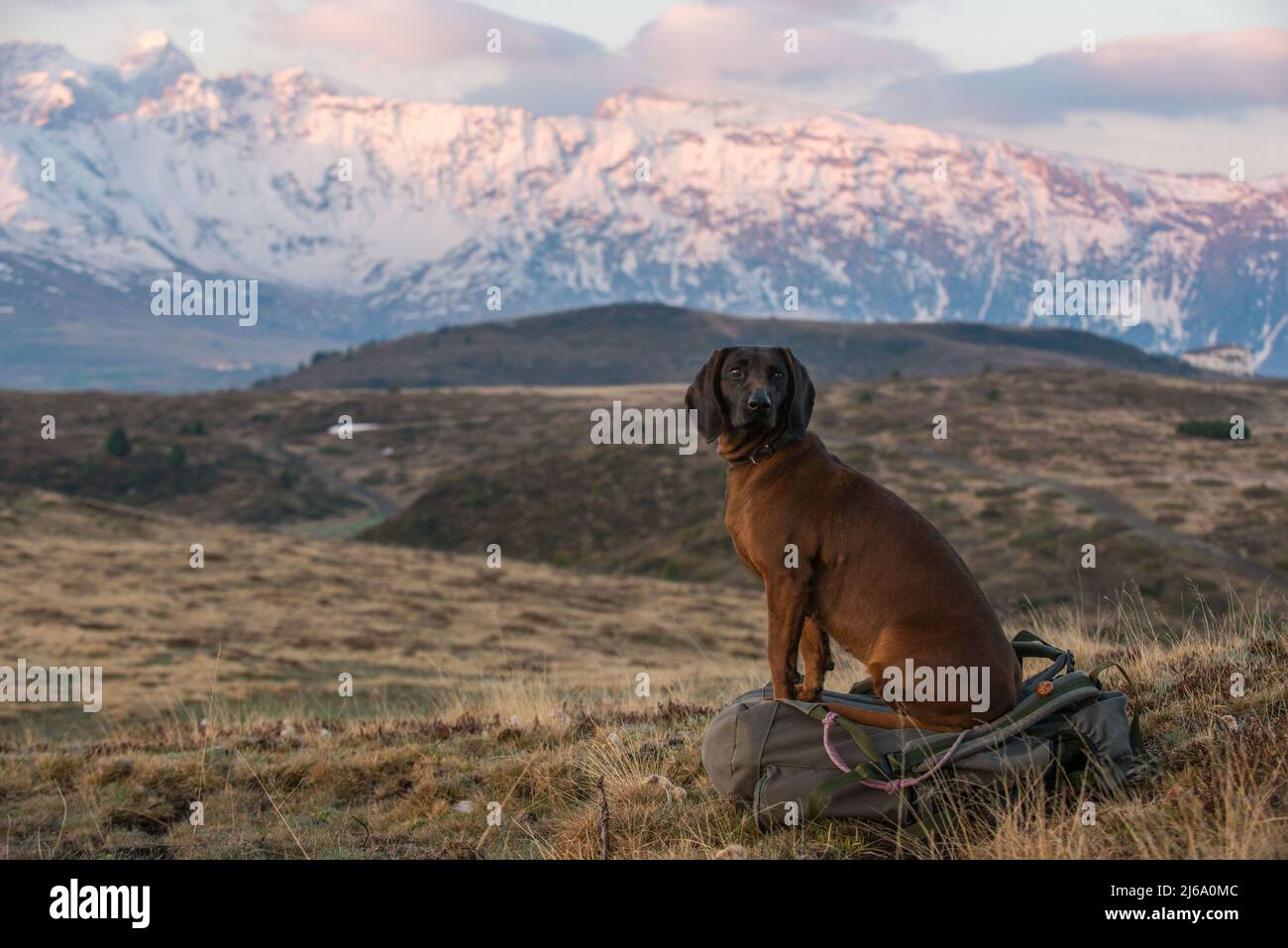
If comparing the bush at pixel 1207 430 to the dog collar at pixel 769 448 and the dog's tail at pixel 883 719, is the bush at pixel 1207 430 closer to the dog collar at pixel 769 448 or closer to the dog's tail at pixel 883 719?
the dog collar at pixel 769 448

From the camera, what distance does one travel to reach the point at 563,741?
29.3 ft

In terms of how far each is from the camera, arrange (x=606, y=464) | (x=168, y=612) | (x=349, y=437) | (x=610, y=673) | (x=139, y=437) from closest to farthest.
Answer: (x=610, y=673) → (x=168, y=612) → (x=606, y=464) → (x=139, y=437) → (x=349, y=437)

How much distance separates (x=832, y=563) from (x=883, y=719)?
809mm

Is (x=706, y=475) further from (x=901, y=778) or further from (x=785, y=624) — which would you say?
(x=901, y=778)

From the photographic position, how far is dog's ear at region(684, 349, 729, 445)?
20.7ft

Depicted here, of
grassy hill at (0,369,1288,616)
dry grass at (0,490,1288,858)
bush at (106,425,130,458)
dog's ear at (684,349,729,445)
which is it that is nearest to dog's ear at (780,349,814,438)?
dog's ear at (684,349,729,445)

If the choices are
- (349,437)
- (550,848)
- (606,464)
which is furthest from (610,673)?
(349,437)

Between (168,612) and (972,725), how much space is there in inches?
1187

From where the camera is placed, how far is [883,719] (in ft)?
19.4

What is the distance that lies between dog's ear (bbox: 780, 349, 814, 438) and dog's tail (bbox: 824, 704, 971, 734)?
142cm

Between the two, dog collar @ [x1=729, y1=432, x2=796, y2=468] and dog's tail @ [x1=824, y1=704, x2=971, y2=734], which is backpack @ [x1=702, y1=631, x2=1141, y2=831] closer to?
dog's tail @ [x1=824, y1=704, x2=971, y2=734]

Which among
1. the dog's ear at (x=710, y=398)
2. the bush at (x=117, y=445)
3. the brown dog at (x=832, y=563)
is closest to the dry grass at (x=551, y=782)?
the brown dog at (x=832, y=563)

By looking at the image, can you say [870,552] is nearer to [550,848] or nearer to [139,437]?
[550,848]

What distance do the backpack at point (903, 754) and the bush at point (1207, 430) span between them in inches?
2576
